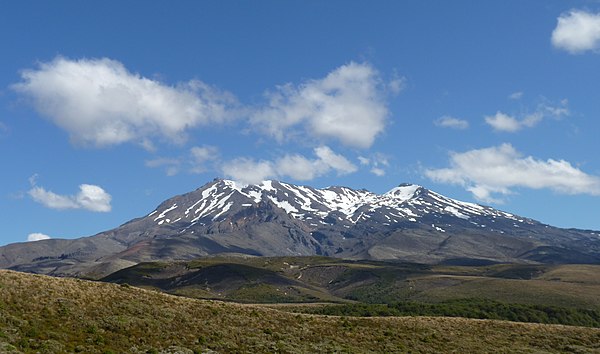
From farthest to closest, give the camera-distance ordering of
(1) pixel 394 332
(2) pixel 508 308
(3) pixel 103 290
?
(2) pixel 508 308
(1) pixel 394 332
(3) pixel 103 290

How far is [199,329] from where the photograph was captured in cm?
5328

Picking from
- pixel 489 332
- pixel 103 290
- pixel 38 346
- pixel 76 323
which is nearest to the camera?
pixel 38 346

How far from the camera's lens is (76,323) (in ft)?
155

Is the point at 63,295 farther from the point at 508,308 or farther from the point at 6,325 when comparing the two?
the point at 508,308

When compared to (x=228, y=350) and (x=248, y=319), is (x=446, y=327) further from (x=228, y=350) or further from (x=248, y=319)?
(x=228, y=350)

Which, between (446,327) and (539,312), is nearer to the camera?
(446,327)

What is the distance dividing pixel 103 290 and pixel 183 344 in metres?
15.4

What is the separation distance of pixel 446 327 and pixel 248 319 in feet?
78.2

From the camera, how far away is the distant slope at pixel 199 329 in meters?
44.8

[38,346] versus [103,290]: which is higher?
[103,290]

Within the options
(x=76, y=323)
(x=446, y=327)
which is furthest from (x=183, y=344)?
(x=446, y=327)

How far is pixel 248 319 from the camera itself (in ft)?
200

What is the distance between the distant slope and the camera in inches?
1762

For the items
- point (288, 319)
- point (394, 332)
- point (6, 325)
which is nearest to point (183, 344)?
point (6, 325)
